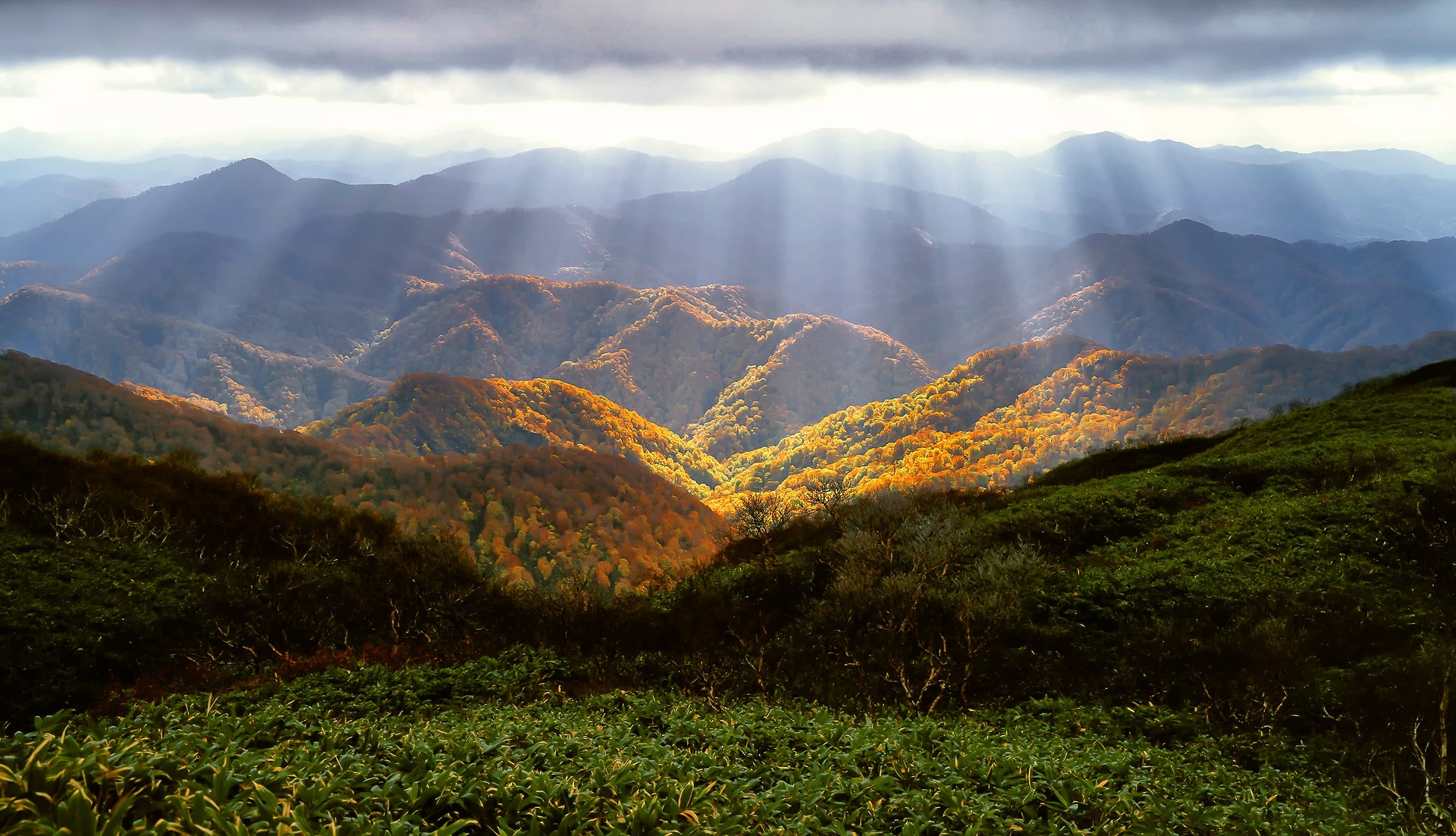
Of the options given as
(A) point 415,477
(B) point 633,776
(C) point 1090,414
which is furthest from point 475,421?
(B) point 633,776

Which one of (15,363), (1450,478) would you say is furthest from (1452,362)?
(15,363)

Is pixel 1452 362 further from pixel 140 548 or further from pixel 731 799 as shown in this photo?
pixel 140 548

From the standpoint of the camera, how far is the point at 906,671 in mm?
17297

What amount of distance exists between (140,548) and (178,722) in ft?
49.4

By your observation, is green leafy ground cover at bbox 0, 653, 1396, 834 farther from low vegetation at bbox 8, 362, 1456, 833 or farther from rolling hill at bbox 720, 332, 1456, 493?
rolling hill at bbox 720, 332, 1456, 493

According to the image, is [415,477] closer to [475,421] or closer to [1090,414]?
[475,421]

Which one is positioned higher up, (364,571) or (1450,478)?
(1450,478)

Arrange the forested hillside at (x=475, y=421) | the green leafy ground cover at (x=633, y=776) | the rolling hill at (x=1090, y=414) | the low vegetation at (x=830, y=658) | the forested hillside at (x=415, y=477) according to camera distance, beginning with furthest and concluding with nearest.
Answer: the rolling hill at (x=1090, y=414) < the forested hillside at (x=475, y=421) < the forested hillside at (x=415, y=477) < the low vegetation at (x=830, y=658) < the green leafy ground cover at (x=633, y=776)

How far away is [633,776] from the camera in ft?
21.3

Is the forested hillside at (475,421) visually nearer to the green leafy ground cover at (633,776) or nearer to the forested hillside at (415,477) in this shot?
the forested hillside at (415,477)

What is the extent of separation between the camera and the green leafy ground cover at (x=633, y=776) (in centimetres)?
500

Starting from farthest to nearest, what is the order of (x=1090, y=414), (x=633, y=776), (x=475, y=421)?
(x=1090, y=414) < (x=475, y=421) < (x=633, y=776)

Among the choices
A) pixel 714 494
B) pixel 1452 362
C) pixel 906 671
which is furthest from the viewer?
pixel 714 494

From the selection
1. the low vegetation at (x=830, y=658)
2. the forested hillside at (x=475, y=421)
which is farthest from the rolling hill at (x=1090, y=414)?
the low vegetation at (x=830, y=658)
